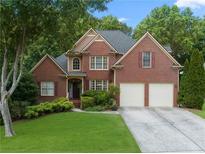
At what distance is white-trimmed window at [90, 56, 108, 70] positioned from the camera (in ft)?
136

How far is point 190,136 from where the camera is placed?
2367 centimetres

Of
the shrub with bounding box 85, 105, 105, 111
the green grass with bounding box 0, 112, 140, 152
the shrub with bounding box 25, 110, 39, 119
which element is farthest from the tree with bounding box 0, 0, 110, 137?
the shrub with bounding box 85, 105, 105, 111

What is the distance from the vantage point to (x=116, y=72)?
131ft

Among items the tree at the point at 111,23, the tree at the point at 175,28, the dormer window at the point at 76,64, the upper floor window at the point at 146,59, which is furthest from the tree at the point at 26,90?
the tree at the point at 175,28

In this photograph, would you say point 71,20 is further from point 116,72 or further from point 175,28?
point 175,28

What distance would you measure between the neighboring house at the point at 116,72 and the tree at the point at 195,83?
1.79 meters

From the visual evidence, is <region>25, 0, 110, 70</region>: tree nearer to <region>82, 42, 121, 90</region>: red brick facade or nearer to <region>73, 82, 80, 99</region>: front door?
<region>82, 42, 121, 90</region>: red brick facade

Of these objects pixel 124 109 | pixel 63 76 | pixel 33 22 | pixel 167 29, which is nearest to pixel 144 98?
pixel 124 109

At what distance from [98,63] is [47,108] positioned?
9.07m

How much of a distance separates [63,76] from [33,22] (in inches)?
688

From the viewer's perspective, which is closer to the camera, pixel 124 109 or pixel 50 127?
pixel 50 127

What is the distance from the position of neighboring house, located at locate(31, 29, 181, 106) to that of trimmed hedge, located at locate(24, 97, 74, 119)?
172 inches

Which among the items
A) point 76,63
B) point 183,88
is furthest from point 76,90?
point 183,88

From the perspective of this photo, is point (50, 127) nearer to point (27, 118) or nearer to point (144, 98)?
point (27, 118)
